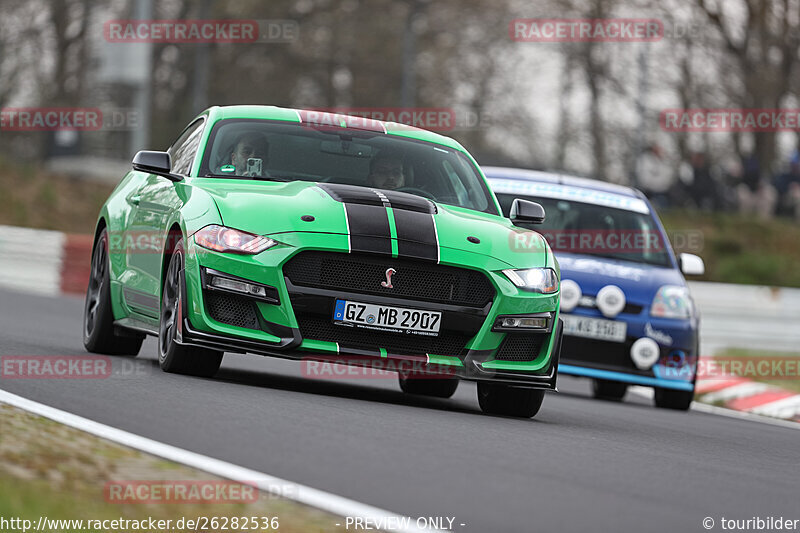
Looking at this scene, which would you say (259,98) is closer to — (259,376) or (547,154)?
(547,154)

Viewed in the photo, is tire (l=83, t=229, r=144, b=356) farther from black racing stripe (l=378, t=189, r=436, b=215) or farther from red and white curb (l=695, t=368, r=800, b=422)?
red and white curb (l=695, t=368, r=800, b=422)

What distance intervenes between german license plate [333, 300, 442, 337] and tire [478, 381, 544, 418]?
0.75m

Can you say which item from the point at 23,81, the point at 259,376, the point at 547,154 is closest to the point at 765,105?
the point at 547,154

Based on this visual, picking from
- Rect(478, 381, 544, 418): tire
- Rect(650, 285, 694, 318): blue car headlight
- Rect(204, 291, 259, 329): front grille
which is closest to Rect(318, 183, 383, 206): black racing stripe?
Rect(204, 291, 259, 329): front grille

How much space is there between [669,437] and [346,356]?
6.57ft

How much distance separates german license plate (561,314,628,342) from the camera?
12.6 meters

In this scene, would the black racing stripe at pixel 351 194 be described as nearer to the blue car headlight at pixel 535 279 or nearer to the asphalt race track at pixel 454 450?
the blue car headlight at pixel 535 279

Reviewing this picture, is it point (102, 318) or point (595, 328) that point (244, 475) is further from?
point (595, 328)

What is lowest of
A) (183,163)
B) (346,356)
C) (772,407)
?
(772,407)

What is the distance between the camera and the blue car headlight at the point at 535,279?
8.78 metres

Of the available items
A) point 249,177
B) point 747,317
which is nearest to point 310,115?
point 249,177

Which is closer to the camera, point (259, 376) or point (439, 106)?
point (259, 376)

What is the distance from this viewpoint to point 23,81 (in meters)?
47.2

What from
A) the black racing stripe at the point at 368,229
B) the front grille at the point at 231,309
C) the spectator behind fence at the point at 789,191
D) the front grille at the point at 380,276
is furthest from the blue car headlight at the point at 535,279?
the spectator behind fence at the point at 789,191
